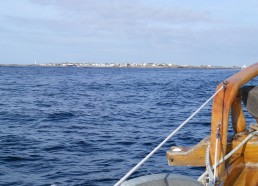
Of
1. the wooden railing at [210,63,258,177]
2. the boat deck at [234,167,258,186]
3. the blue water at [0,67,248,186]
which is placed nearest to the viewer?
the wooden railing at [210,63,258,177]

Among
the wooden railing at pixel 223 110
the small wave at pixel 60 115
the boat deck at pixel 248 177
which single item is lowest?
the small wave at pixel 60 115

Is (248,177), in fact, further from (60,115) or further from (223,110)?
(60,115)

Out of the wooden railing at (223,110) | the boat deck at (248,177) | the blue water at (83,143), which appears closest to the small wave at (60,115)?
the blue water at (83,143)

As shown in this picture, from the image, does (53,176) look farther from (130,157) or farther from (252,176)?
(252,176)

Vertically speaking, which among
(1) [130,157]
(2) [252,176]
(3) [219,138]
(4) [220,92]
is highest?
(4) [220,92]

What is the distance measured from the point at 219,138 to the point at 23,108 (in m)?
24.0

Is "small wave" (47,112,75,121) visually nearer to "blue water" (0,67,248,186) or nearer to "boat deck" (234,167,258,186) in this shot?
"blue water" (0,67,248,186)

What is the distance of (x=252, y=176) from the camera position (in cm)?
416

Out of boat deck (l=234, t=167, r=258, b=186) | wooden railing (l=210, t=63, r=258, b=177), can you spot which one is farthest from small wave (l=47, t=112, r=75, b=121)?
wooden railing (l=210, t=63, r=258, b=177)

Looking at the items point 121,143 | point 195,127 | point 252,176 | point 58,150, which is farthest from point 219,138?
point 195,127

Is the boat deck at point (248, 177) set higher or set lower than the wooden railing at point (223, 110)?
lower

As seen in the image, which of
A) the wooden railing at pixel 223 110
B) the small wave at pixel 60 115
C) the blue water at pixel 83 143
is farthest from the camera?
the small wave at pixel 60 115

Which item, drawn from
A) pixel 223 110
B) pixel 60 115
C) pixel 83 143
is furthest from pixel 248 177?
pixel 60 115

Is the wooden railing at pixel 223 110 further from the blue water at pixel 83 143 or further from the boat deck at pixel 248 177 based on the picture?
the blue water at pixel 83 143
